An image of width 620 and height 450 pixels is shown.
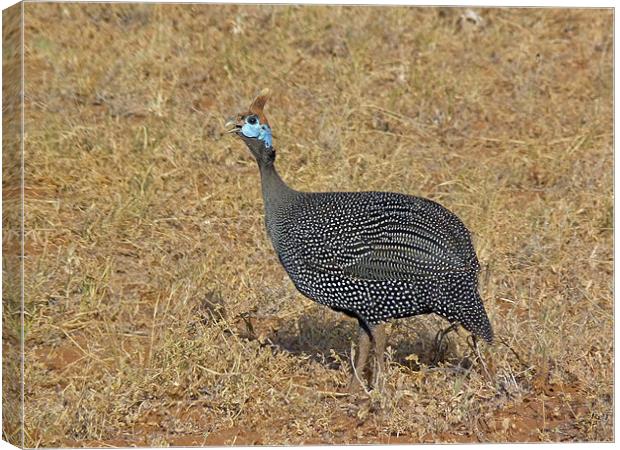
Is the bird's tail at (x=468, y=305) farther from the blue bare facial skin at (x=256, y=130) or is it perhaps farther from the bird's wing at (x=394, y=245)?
the blue bare facial skin at (x=256, y=130)

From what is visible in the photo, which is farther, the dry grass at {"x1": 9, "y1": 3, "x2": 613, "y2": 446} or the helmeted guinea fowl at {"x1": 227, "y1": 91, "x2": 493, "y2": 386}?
the dry grass at {"x1": 9, "y1": 3, "x2": 613, "y2": 446}

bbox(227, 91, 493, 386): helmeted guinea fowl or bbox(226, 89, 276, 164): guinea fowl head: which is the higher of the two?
bbox(226, 89, 276, 164): guinea fowl head

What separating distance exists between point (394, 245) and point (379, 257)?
67 millimetres

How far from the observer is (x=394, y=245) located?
4762 millimetres

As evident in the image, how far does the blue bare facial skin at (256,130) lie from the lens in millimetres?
4977

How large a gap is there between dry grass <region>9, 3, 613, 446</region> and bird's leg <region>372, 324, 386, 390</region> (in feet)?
0.25

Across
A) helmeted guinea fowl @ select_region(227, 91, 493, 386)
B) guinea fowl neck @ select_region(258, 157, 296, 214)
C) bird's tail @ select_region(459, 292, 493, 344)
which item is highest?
guinea fowl neck @ select_region(258, 157, 296, 214)

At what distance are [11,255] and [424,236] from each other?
141cm

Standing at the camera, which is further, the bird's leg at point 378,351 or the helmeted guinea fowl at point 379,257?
the bird's leg at point 378,351

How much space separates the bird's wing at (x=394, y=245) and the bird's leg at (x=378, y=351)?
0.26 m

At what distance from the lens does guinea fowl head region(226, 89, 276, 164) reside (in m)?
4.97

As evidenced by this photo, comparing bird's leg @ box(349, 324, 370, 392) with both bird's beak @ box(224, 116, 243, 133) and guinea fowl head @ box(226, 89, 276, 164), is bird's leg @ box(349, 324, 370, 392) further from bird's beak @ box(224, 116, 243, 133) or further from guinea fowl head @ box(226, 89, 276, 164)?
bird's beak @ box(224, 116, 243, 133)

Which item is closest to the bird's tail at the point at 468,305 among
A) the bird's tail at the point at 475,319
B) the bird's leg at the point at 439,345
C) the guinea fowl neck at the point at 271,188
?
the bird's tail at the point at 475,319

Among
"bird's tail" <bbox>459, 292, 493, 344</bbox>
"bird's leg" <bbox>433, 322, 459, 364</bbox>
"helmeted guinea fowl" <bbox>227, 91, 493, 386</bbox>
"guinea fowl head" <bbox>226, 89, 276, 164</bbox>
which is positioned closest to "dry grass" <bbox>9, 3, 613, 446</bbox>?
"bird's leg" <bbox>433, 322, 459, 364</bbox>
